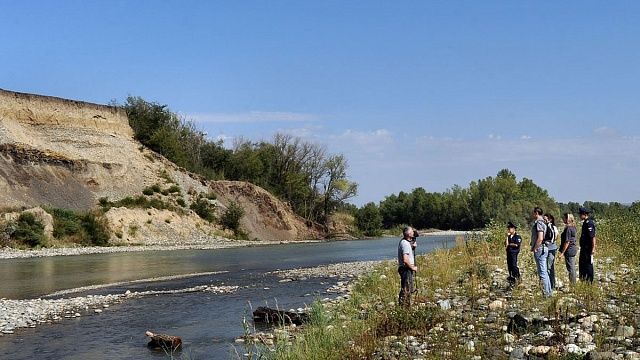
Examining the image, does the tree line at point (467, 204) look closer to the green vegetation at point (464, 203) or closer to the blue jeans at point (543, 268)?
the green vegetation at point (464, 203)

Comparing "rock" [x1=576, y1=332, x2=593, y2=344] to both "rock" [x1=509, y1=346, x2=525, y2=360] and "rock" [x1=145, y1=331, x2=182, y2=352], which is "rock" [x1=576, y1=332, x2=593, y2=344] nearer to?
"rock" [x1=509, y1=346, x2=525, y2=360]

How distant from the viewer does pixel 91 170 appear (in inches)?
2515

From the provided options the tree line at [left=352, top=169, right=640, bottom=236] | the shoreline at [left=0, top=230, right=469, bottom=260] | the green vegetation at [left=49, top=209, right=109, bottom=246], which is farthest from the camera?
→ the tree line at [left=352, top=169, right=640, bottom=236]

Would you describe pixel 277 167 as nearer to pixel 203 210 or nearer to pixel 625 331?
pixel 203 210

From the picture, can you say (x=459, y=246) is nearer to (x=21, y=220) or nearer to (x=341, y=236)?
(x=21, y=220)

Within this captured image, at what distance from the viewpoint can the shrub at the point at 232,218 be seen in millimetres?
70812

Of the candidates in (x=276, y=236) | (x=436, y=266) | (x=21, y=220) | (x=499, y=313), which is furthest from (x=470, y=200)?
(x=499, y=313)

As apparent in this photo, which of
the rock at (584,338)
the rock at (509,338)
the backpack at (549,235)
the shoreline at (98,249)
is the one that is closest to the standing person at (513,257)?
the backpack at (549,235)

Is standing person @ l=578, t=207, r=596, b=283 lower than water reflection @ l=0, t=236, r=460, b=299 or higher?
higher

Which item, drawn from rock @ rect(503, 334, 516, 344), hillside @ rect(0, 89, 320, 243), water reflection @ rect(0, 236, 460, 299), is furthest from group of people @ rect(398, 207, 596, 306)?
hillside @ rect(0, 89, 320, 243)

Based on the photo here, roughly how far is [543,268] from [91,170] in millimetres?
58332

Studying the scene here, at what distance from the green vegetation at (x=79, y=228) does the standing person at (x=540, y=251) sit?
45.0m

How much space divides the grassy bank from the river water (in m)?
1.71

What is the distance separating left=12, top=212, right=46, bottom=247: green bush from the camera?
4669 centimetres
